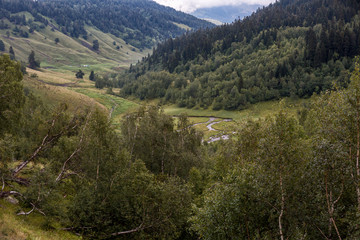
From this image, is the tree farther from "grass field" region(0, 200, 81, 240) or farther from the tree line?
"grass field" region(0, 200, 81, 240)

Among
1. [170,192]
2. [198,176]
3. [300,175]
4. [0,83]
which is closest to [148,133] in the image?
[198,176]

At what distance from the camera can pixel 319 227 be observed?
21688 millimetres

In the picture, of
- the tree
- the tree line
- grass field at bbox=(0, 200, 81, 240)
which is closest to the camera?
the tree line

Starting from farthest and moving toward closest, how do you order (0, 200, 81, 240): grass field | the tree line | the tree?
the tree, (0, 200, 81, 240): grass field, the tree line

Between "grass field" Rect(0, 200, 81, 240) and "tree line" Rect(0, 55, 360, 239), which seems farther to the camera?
"grass field" Rect(0, 200, 81, 240)

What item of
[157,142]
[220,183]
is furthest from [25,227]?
[157,142]

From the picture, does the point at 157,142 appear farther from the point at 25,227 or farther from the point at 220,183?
the point at 25,227

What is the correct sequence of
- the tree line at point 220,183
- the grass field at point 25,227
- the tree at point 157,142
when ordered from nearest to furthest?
the tree line at point 220,183, the grass field at point 25,227, the tree at point 157,142

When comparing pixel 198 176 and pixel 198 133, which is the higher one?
pixel 198 133

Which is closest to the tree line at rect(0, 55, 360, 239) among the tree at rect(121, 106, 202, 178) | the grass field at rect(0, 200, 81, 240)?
the grass field at rect(0, 200, 81, 240)

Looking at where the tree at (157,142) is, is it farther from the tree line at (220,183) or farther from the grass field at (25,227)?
the grass field at (25,227)

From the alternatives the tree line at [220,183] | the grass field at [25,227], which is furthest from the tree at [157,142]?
the grass field at [25,227]

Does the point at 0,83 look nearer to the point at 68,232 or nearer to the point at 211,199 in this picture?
the point at 68,232

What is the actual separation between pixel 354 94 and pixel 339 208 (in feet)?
31.5
